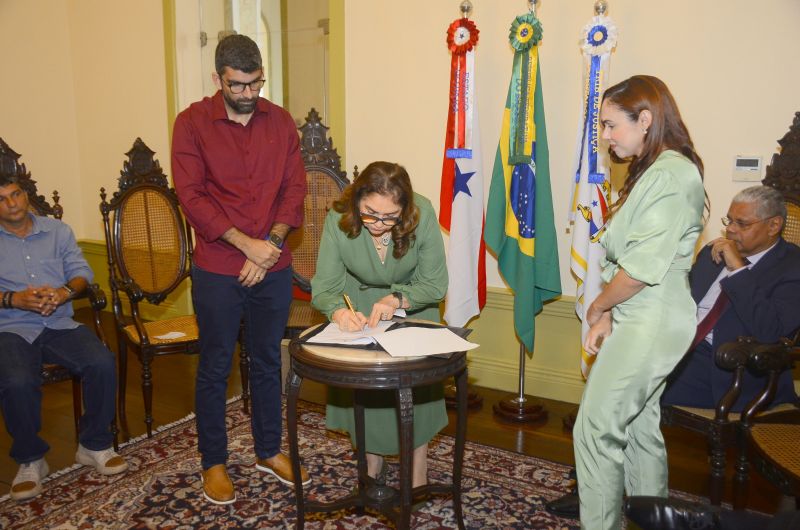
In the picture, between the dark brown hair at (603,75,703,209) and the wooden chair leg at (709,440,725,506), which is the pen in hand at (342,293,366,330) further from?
the wooden chair leg at (709,440,725,506)

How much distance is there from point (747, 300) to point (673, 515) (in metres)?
1.41

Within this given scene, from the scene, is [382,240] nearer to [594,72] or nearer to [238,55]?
[238,55]

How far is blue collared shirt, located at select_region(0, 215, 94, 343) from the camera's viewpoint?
307cm

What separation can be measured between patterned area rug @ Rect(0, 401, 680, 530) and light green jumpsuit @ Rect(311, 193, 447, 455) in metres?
0.42

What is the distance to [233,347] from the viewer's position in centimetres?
286

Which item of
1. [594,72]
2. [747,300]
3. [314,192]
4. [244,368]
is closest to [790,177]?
[747,300]

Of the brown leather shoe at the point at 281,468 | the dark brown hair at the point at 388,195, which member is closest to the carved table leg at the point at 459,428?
the dark brown hair at the point at 388,195

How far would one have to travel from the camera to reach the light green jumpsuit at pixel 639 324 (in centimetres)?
194

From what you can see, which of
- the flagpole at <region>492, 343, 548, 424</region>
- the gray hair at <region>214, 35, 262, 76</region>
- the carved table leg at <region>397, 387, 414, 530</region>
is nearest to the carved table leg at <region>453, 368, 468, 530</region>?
the carved table leg at <region>397, 387, 414, 530</region>

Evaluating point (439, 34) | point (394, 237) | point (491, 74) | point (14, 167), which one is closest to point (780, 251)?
point (394, 237)

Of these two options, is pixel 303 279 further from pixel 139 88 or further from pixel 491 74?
pixel 139 88

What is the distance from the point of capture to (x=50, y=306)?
3.04 metres

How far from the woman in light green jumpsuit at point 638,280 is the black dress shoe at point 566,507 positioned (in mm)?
607

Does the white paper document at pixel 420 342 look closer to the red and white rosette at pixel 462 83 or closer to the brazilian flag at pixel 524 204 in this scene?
the brazilian flag at pixel 524 204
